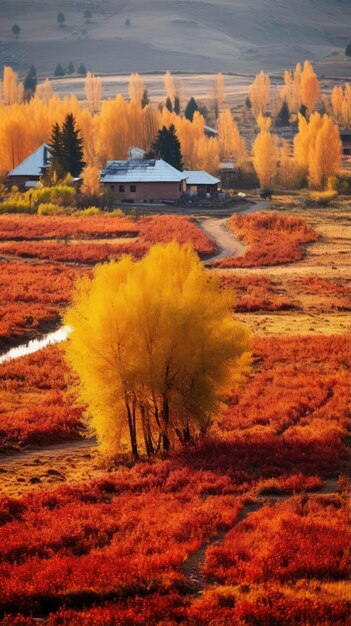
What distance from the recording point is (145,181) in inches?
3489

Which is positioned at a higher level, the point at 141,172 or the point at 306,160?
the point at 306,160

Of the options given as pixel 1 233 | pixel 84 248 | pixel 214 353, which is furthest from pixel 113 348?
pixel 1 233

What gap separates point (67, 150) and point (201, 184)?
41.7ft

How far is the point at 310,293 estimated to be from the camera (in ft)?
167

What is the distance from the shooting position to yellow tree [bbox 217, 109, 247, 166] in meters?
113

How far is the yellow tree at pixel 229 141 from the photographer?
113m

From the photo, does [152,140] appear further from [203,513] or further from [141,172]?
[203,513]

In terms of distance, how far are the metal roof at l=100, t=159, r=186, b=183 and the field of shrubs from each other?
49.1 metres

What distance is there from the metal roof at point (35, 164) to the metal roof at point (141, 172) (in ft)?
24.9

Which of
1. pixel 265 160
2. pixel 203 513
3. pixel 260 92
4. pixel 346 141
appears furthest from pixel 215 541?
pixel 260 92

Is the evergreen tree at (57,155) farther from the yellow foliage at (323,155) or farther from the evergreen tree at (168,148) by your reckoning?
the yellow foliage at (323,155)

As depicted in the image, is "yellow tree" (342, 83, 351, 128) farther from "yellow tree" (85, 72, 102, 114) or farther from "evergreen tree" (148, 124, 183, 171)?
"evergreen tree" (148, 124, 183, 171)

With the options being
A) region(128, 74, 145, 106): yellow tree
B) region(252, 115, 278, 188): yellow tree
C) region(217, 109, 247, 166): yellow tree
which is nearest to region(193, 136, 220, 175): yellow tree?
region(252, 115, 278, 188): yellow tree

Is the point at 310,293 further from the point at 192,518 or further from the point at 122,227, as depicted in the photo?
the point at 192,518
